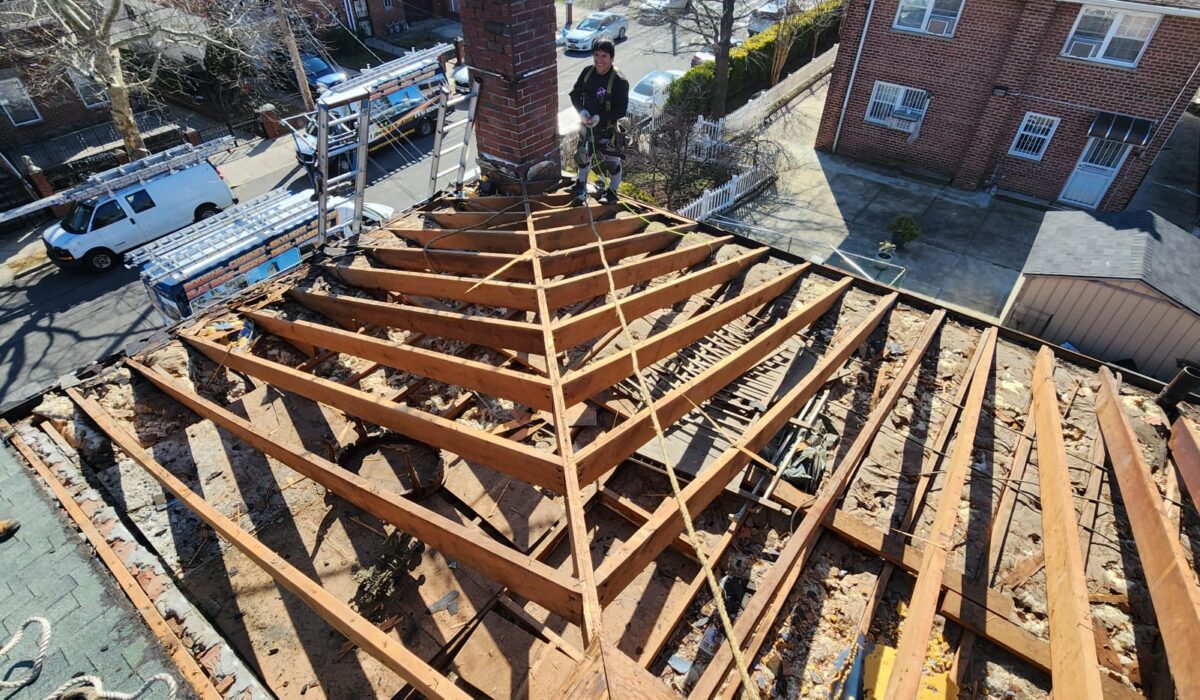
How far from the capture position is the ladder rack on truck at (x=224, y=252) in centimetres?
1276

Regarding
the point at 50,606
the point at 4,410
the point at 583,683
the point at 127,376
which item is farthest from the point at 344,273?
the point at 583,683

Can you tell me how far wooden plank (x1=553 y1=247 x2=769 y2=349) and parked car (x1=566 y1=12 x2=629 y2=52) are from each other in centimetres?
2442

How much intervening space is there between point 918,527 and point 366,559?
4.01m

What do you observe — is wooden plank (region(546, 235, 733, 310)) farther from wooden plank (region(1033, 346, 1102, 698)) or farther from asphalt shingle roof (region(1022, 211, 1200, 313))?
asphalt shingle roof (region(1022, 211, 1200, 313))

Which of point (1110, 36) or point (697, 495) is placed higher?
point (1110, 36)

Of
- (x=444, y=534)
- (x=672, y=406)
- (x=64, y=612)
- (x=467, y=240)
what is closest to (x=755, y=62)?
(x=467, y=240)

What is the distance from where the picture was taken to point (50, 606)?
2953 mm

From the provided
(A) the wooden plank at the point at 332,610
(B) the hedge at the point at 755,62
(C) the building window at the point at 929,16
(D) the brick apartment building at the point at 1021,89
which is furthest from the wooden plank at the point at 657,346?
(B) the hedge at the point at 755,62

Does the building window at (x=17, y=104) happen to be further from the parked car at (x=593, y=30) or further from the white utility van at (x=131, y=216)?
the parked car at (x=593, y=30)

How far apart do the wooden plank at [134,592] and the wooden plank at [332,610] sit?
411mm

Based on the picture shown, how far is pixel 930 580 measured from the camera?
3.04 meters

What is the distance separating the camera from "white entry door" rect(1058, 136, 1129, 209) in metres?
15.6

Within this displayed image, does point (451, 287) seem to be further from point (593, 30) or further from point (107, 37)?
point (593, 30)

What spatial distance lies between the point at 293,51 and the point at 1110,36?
23780 mm
